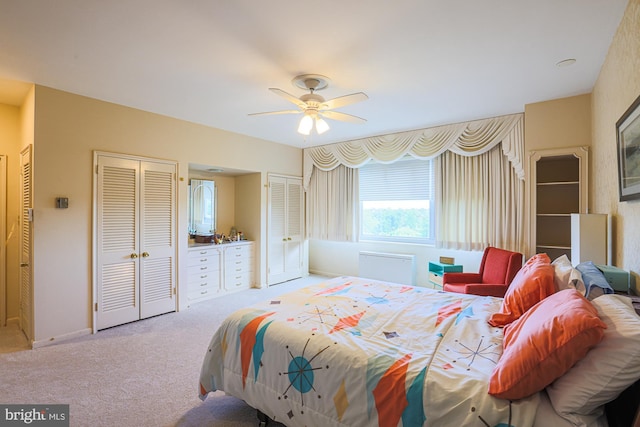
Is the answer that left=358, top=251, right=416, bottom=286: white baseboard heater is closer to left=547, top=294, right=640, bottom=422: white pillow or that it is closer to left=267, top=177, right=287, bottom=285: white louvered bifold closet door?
left=267, top=177, right=287, bottom=285: white louvered bifold closet door

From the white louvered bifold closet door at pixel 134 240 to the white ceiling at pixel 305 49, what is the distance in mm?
874

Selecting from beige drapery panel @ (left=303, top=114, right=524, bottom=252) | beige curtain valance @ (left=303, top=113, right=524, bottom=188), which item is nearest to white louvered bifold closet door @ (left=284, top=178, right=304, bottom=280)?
beige curtain valance @ (left=303, top=113, right=524, bottom=188)

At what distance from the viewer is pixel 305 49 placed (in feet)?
7.83

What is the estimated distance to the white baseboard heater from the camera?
4.89 metres

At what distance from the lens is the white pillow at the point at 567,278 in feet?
5.81

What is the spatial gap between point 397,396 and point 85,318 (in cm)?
353

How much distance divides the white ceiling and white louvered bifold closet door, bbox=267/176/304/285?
2207 millimetres

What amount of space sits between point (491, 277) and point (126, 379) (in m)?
3.80

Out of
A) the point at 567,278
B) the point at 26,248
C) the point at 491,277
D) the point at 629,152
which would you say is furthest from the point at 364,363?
the point at 26,248

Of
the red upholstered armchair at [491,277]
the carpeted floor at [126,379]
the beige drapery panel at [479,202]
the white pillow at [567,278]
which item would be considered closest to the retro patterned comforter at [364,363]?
the carpeted floor at [126,379]

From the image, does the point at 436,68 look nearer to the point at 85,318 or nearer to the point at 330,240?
the point at 330,240

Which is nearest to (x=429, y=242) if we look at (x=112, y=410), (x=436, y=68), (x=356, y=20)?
(x=436, y=68)

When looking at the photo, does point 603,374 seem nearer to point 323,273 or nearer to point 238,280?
point 238,280

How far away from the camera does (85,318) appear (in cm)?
335
